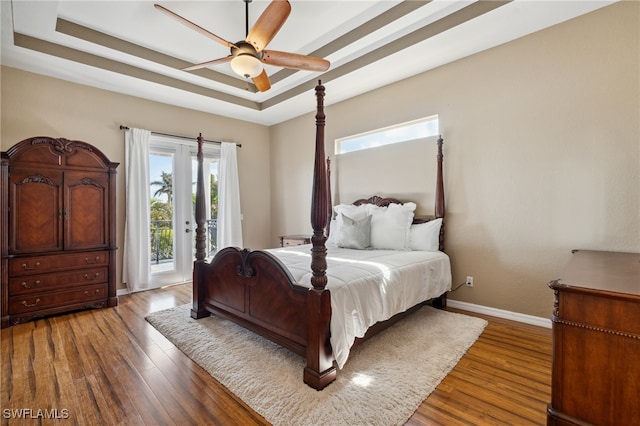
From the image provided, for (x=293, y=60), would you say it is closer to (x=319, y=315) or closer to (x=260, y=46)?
(x=260, y=46)

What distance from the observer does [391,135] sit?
3998 millimetres

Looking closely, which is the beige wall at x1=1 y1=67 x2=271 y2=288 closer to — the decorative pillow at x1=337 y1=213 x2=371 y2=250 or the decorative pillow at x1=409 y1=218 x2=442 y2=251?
the decorative pillow at x1=337 y1=213 x2=371 y2=250

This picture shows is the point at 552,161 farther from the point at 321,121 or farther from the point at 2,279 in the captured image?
the point at 2,279

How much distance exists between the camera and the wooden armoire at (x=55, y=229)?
9.71 ft

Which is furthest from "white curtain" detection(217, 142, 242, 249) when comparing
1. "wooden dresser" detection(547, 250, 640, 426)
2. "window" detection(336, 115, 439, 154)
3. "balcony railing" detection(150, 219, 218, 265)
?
"wooden dresser" detection(547, 250, 640, 426)

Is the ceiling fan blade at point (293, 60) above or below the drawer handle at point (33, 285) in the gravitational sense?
above

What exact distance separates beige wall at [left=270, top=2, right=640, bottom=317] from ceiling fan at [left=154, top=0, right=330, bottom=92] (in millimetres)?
1723

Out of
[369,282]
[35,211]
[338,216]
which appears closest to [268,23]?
[369,282]

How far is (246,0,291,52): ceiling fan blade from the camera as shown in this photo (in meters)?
2.08

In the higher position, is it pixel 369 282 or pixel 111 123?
pixel 111 123

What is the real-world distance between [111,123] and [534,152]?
5110 mm

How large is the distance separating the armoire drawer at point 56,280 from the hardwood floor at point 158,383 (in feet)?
1.33

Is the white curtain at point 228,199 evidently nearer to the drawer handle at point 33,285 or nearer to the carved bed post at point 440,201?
the drawer handle at point 33,285

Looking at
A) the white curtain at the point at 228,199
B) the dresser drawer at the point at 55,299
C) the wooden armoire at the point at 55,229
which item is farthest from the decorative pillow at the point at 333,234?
the dresser drawer at the point at 55,299
